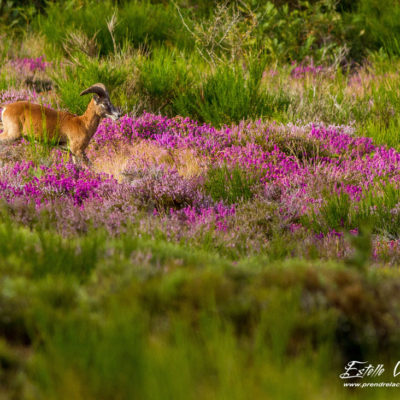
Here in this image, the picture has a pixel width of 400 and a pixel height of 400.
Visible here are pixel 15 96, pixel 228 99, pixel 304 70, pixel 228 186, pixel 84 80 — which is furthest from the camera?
pixel 304 70

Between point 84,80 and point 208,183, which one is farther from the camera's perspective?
point 84,80

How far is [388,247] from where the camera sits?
4.82 metres

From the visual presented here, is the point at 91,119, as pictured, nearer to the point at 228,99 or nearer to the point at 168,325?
the point at 228,99

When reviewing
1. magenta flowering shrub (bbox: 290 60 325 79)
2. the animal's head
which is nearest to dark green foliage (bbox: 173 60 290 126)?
the animal's head

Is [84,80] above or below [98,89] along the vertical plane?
below

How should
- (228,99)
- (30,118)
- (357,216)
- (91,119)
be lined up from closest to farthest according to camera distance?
(357,216)
(30,118)
(91,119)
(228,99)

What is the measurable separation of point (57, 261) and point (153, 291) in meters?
0.68

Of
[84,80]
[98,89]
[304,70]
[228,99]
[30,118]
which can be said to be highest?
[98,89]

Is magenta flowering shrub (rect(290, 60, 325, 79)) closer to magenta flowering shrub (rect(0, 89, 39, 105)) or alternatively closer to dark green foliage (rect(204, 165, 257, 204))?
magenta flowering shrub (rect(0, 89, 39, 105))

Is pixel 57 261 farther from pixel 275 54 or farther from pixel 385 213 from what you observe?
pixel 275 54

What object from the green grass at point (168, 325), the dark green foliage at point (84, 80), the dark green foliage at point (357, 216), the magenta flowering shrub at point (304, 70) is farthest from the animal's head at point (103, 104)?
the magenta flowering shrub at point (304, 70)

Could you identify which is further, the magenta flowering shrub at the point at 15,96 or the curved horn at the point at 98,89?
the magenta flowering shrub at the point at 15,96

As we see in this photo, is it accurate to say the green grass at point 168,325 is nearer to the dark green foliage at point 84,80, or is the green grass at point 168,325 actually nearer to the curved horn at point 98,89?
the curved horn at point 98,89

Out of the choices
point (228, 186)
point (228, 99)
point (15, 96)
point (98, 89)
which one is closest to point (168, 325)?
point (228, 186)
